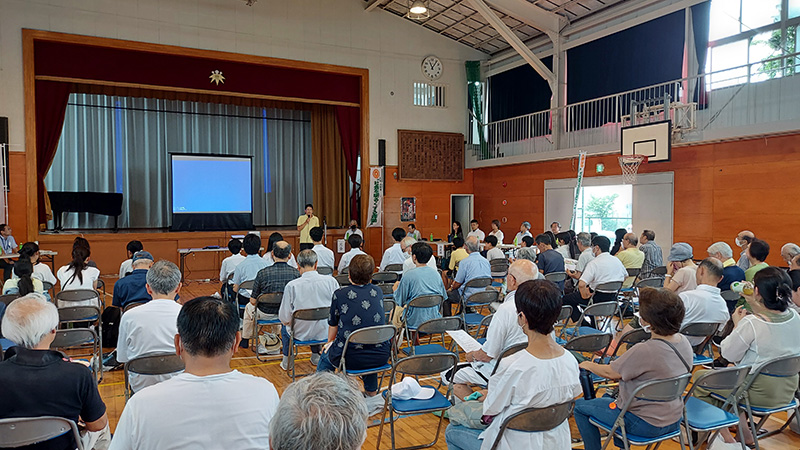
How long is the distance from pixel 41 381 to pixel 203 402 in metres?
0.99

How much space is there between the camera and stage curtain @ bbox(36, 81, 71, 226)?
11.0m

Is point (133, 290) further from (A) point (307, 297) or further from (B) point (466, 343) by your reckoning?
(B) point (466, 343)

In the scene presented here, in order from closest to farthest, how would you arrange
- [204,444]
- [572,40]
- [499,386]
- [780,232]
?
1. [204,444]
2. [499,386]
3. [780,232]
4. [572,40]

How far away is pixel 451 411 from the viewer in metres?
2.93

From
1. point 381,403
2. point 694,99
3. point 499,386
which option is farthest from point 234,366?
point 694,99

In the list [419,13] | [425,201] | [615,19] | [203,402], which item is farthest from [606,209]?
[203,402]

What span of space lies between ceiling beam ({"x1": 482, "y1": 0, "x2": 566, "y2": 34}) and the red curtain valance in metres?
4.23

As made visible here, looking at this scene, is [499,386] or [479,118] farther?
[479,118]

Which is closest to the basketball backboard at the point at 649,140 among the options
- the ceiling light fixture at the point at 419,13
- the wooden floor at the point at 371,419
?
the ceiling light fixture at the point at 419,13

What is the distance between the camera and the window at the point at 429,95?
14.9 metres

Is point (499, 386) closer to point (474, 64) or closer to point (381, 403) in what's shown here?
point (381, 403)

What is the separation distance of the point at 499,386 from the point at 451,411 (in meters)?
0.69

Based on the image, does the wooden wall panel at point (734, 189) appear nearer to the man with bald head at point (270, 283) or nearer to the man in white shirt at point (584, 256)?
the man in white shirt at point (584, 256)

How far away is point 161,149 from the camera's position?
1423 cm
